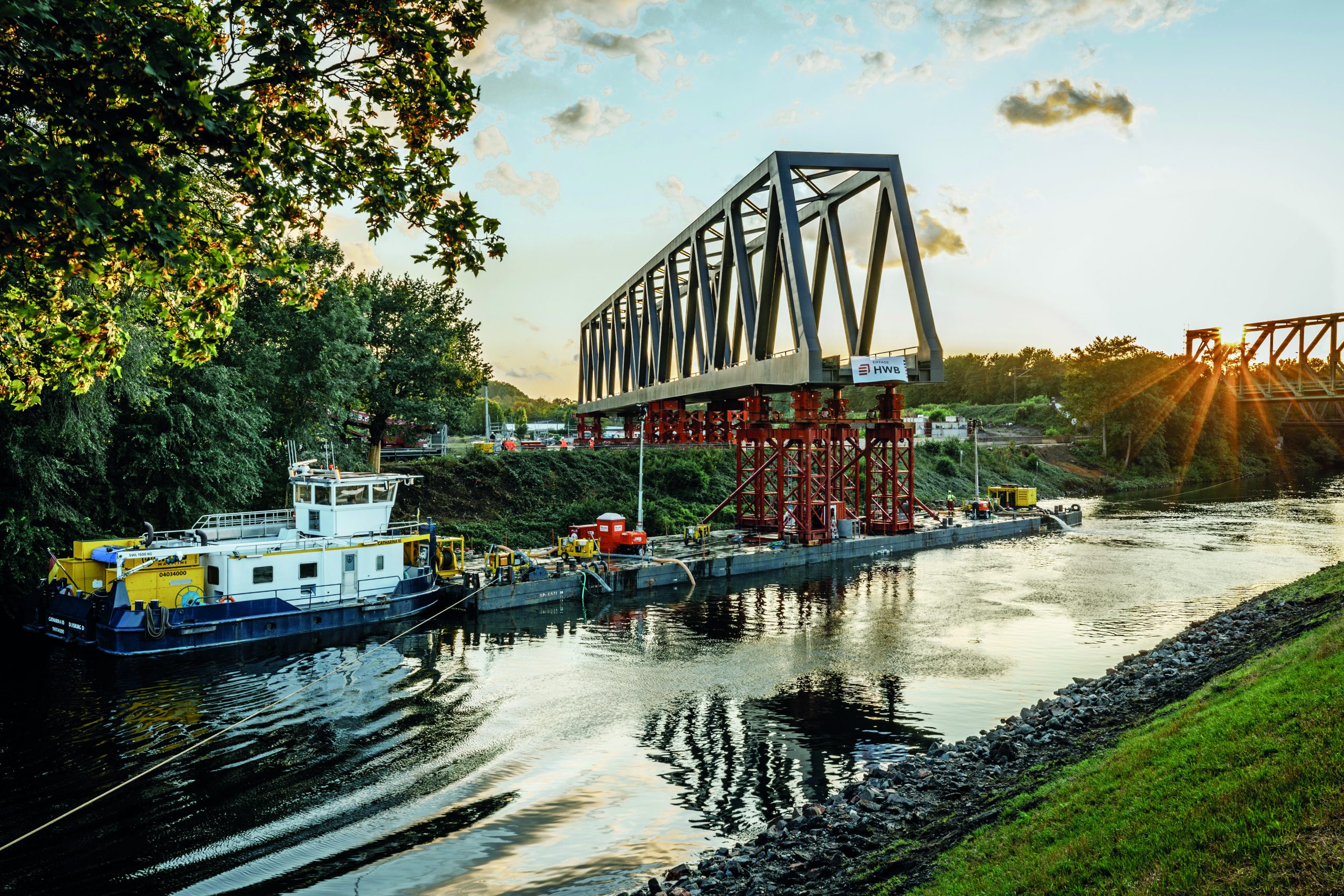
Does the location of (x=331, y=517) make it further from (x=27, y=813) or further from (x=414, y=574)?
(x=27, y=813)

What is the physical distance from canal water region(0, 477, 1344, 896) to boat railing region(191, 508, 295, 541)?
5.06 m

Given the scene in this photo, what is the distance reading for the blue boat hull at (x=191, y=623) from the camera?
21703mm

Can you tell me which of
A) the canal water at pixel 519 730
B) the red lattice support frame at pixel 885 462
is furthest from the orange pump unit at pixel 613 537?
the red lattice support frame at pixel 885 462

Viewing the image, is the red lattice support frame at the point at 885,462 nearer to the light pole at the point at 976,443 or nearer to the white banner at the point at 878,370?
the white banner at the point at 878,370

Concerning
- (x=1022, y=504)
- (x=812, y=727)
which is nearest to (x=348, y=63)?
(x=812, y=727)

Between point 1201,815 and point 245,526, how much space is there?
28.6 m

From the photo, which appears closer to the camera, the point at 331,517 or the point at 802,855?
the point at 802,855

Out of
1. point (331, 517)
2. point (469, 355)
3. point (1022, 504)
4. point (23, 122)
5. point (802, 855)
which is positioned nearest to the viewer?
point (23, 122)

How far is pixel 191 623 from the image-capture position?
22297mm

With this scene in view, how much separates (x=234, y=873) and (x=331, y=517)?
16121 millimetres

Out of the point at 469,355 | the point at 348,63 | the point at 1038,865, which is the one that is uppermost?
the point at 469,355

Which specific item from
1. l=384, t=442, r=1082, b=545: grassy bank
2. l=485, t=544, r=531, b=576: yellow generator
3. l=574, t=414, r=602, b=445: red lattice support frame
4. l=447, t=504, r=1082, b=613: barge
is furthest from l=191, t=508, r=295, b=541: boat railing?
l=574, t=414, r=602, b=445: red lattice support frame

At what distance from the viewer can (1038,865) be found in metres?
7.71

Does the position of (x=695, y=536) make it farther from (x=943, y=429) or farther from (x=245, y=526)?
(x=943, y=429)
